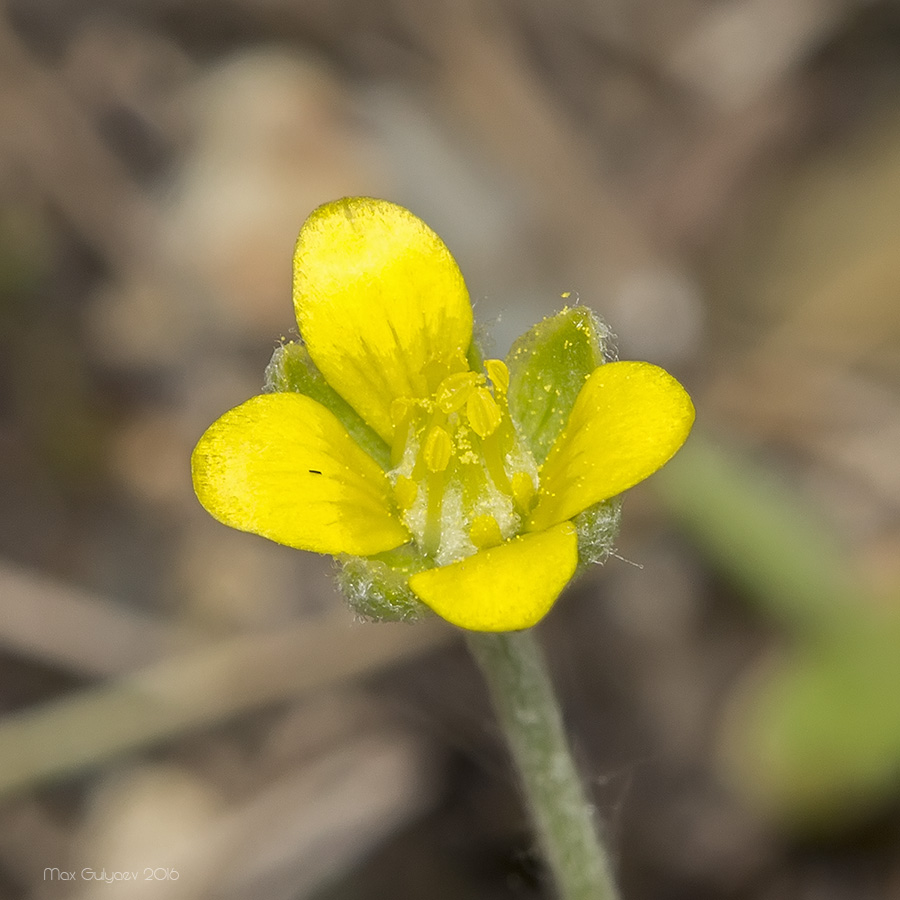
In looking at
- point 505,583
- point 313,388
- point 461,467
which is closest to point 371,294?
point 313,388

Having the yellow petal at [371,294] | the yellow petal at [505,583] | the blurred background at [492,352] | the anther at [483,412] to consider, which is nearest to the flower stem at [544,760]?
the yellow petal at [505,583]

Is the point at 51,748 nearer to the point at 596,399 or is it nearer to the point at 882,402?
the point at 596,399

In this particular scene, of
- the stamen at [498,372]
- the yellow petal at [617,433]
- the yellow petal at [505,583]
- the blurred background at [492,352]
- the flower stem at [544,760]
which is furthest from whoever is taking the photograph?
the blurred background at [492,352]

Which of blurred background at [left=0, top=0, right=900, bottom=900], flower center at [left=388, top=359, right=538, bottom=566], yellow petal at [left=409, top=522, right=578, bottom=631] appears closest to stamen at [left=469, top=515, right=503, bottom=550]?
flower center at [left=388, top=359, right=538, bottom=566]

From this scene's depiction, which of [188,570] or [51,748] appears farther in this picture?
[188,570]

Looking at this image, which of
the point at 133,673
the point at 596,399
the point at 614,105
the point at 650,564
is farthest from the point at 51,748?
the point at 614,105

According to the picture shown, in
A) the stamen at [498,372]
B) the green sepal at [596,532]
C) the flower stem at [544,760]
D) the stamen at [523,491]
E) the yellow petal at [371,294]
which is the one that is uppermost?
the yellow petal at [371,294]

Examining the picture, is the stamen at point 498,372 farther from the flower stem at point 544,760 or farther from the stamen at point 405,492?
the flower stem at point 544,760
